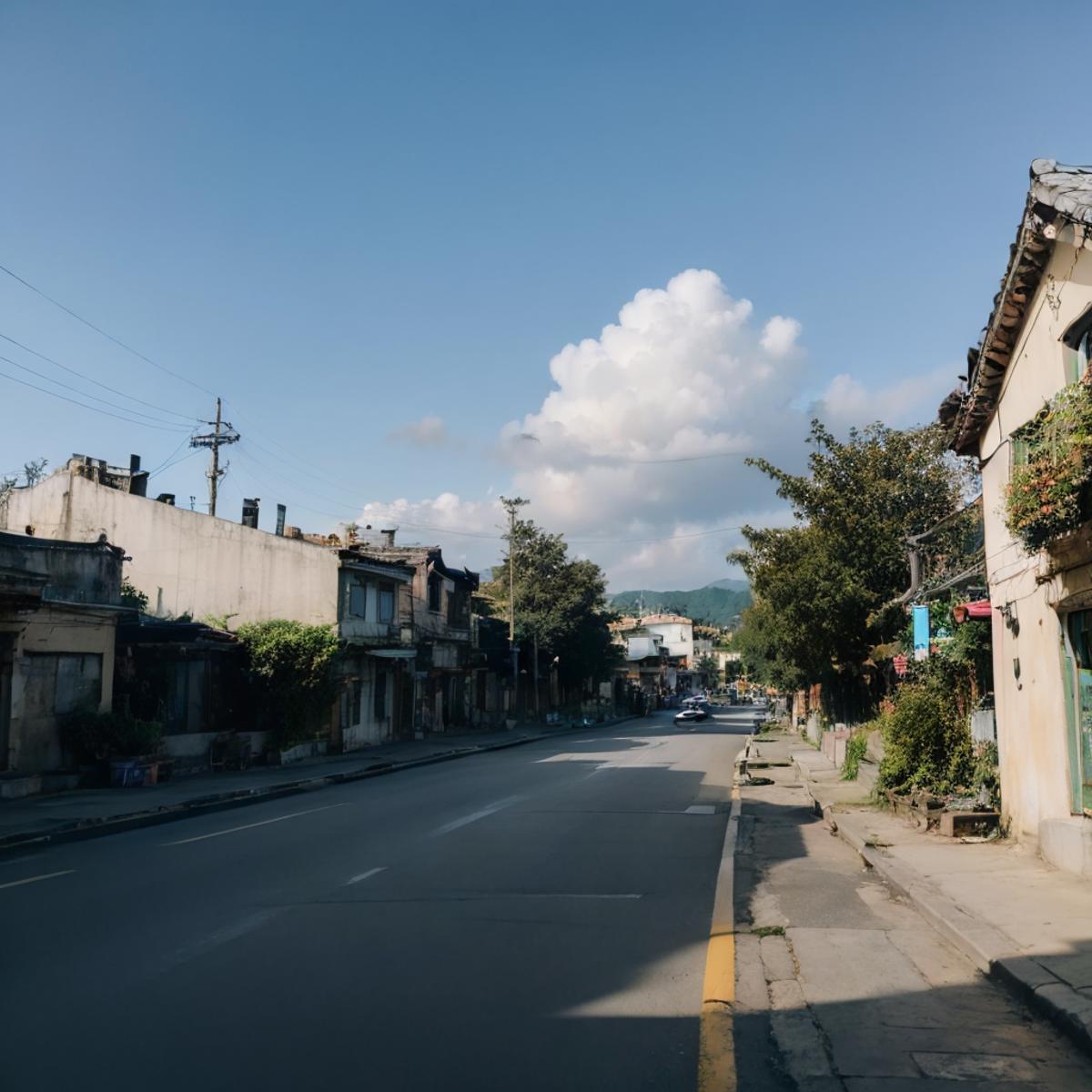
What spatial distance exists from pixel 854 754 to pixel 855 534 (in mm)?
5536

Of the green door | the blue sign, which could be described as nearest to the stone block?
the green door

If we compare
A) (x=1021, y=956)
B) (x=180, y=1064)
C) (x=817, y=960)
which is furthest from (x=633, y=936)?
(x=180, y=1064)

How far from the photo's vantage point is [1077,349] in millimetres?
10719

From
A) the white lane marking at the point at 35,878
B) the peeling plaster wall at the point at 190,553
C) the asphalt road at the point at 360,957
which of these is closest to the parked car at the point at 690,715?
the peeling plaster wall at the point at 190,553

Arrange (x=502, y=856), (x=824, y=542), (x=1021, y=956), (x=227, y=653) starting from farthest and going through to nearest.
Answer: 1. (x=227, y=653)
2. (x=824, y=542)
3. (x=502, y=856)
4. (x=1021, y=956)

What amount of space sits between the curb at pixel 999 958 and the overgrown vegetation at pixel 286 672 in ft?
68.2

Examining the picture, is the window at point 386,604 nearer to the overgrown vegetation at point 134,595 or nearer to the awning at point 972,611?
the overgrown vegetation at point 134,595

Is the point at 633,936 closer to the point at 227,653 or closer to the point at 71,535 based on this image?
the point at 227,653

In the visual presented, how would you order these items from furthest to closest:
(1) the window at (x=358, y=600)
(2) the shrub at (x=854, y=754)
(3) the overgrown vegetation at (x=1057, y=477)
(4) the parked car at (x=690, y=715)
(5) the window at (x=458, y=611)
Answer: (4) the parked car at (x=690, y=715), (5) the window at (x=458, y=611), (1) the window at (x=358, y=600), (2) the shrub at (x=854, y=754), (3) the overgrown vegetation at (x=1057, y=477)

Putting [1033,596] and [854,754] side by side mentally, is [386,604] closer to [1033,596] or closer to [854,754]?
[854,754]

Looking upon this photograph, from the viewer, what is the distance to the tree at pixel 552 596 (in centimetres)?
6144

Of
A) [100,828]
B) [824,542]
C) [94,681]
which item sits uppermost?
[824,542]

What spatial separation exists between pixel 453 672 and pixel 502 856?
124ft

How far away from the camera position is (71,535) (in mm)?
33406
